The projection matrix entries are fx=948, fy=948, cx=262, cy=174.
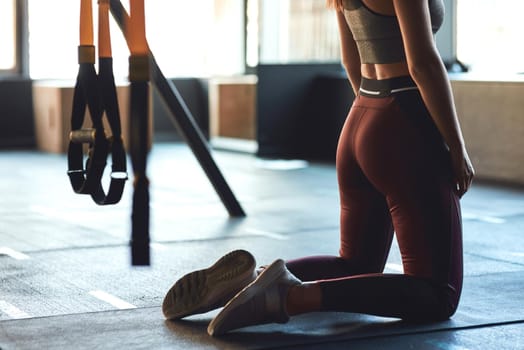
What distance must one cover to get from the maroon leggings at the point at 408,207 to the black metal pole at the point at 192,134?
2.07m

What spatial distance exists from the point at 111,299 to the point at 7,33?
7.20m

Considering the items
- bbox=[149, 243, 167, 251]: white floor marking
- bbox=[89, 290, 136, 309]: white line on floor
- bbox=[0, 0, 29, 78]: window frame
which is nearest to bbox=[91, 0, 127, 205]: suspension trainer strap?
bbox=[89, 290, 136, 309]: white line on floor

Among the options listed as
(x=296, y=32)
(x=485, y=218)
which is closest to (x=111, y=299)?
(x=485, y=218)

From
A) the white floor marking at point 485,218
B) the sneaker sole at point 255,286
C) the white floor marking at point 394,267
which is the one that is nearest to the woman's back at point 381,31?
the sneaker sole at point 255,286

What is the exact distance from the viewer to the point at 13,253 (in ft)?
12.6

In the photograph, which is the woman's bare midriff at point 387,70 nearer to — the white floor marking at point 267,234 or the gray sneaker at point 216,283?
the gray sneaker at point 216,283

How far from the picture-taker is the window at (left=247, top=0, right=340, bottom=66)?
891 centimetres

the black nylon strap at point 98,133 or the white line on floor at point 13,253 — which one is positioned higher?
the black nylon strap at point 98,133

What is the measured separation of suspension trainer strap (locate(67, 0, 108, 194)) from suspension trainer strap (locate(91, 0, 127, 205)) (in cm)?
2

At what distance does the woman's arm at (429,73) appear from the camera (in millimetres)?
2326

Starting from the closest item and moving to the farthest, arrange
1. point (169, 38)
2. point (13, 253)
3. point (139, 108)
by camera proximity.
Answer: point (139, 108)
point (13, 253)
point (169, 38)

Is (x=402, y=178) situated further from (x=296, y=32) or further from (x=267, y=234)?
(x=296, y=32)

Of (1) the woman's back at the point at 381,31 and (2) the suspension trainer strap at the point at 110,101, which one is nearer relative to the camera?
(2) the suspension trainer strap at the point at 110,101

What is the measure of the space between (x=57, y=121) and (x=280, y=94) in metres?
2.12
